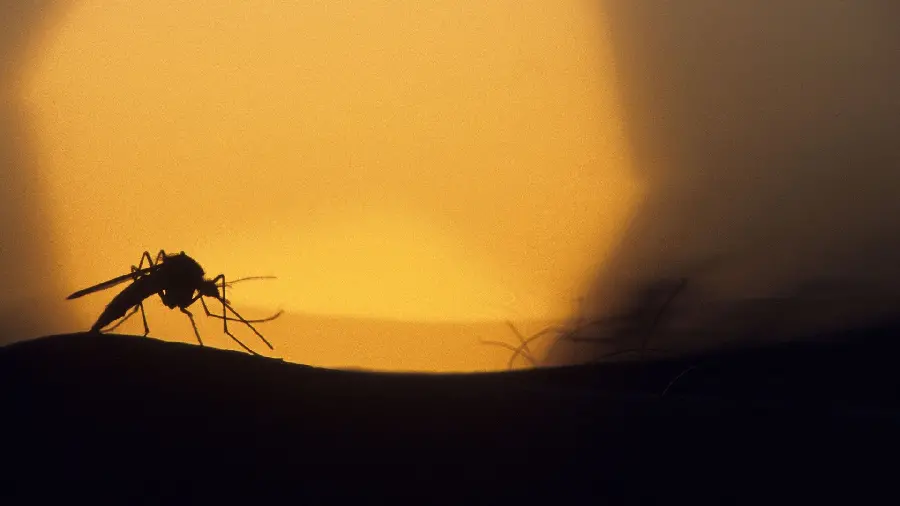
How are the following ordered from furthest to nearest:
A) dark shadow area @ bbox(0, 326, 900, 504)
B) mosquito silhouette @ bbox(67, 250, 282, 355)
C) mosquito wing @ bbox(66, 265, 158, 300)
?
mosquito wing @ bbox(66, 265, 158, 300)
mosquito silhouette @ bbox(67, 250, 282, 355)
dark shadow area @ bbox(0, 326, 900, 504)

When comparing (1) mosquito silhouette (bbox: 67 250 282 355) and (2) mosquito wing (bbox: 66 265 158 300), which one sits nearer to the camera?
(1) mosquito silhouette (bbox: 67 250 282 355)

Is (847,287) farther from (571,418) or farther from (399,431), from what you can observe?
(399,431)

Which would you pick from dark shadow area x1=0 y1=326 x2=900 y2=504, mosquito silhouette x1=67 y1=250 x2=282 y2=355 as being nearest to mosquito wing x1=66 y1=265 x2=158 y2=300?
mosquito silhouette x1=67 y1=250 x2=282 y2=355

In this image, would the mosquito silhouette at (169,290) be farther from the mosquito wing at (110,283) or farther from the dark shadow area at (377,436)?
the dark shadow area at (377,436)

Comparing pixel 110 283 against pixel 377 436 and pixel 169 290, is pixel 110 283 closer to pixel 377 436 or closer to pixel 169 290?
pixel 169 290

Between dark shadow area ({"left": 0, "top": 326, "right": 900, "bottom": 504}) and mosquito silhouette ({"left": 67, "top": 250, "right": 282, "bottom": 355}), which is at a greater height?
mosquito silhouette ({"left": 67, "top": 250, "right": 282, "bottom": 355})

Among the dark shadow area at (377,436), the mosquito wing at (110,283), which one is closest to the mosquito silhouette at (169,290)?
the mosquito wing at (110,283)

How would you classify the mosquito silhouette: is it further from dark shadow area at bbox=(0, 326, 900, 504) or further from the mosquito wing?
dark shadow area at bbox=(0, 326, 900, 504)

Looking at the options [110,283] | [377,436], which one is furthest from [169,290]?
[377,436]

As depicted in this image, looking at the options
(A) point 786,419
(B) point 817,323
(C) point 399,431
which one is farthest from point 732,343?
(C) point 399,431
